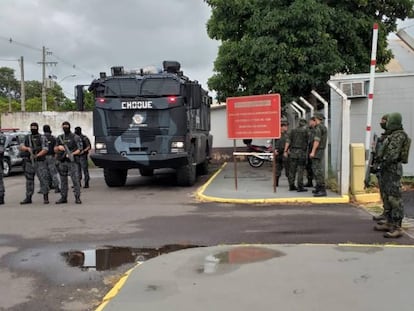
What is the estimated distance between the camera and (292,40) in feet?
54.3

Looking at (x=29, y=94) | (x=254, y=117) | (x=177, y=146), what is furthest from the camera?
(x=29, y=94)

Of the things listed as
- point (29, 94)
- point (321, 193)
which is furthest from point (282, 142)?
point (29, 94)

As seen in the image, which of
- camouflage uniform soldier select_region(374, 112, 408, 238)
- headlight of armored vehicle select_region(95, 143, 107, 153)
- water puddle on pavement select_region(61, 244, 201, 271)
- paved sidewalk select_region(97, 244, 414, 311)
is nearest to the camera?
paved sidewalk select_region(97, 244, 414, 311)

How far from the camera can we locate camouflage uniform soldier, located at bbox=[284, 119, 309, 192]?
12.3 m

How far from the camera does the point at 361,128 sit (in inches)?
594

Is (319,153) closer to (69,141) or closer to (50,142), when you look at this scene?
(69,141)

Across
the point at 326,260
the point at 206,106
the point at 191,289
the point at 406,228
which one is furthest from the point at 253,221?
the point at 206,106

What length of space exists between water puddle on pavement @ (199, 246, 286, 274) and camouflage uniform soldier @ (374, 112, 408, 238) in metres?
2.09

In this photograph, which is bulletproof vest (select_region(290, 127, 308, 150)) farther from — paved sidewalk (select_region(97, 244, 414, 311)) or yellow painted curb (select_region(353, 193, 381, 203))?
paved sidewalk (select_region(97, 244, 414, 311))

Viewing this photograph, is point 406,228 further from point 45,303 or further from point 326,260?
point 45,303

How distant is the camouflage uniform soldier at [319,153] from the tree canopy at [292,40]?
5.55 metres

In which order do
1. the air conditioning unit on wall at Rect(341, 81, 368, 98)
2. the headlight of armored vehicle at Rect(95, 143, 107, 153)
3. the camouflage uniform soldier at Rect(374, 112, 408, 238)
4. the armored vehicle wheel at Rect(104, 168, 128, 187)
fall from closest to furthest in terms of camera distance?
the camouflage uniform soldier at Rect(374, 112, 408, 238)
the headlight of armored vehicle at Rect(95, 143, 107, 153)
the air conditioning unit on wall at Rect(341, 81, 368, 98)
the armored vehicle wheel at Rect(104, 168, 128, 187)

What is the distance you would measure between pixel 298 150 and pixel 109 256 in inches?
251

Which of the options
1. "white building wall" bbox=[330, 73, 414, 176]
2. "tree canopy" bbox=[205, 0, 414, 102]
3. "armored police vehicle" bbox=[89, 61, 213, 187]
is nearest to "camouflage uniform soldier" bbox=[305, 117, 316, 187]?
"white building wall" bbox=[330, 73, 414, 176]
